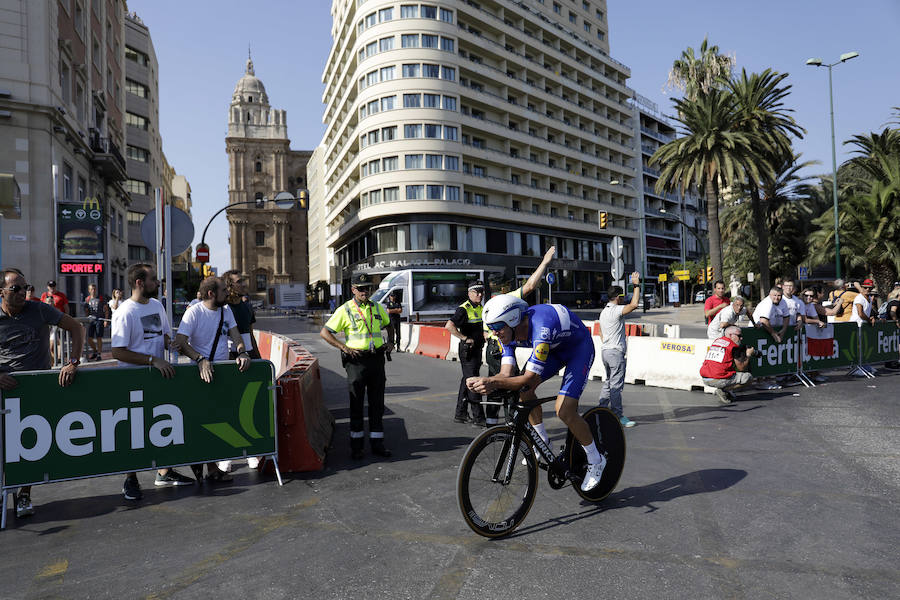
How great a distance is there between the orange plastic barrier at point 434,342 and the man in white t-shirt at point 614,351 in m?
9.26

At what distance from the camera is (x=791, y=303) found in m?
10.8

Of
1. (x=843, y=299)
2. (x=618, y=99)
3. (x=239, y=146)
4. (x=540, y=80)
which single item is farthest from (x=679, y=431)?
(x=239, y=146)

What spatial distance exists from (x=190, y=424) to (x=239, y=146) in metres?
103

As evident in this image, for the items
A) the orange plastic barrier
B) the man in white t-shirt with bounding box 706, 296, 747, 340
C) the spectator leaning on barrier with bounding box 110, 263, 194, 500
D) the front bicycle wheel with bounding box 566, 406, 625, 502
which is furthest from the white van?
the front bicycle wheel with bounding box 566, 406, 625, 502

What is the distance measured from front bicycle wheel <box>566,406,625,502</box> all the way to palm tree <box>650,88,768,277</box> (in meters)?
25.5

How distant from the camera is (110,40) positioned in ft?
112

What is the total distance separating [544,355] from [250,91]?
120 m

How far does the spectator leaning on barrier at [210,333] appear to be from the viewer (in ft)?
17.8

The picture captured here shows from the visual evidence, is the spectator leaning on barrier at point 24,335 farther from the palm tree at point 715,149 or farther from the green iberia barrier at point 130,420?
the palm tree at point 715,149

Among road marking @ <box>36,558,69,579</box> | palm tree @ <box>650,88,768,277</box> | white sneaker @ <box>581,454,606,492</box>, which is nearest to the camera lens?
road marking @ <box>36,558,69,579</box>

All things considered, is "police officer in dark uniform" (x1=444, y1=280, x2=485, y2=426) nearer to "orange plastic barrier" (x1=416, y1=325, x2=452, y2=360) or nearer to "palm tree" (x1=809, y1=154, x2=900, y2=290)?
"orange plastic barrier" (x1=416, y1=325, x2=452, y2=360)

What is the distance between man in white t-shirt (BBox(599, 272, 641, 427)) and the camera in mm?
7035

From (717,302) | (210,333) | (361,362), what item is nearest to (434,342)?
(717,302)

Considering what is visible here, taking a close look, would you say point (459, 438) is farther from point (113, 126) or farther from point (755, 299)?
point (755, 299)
